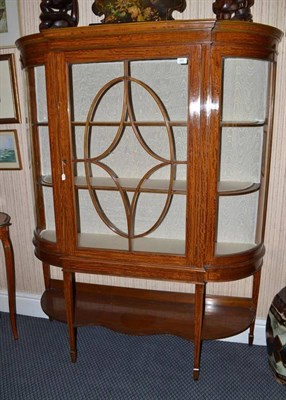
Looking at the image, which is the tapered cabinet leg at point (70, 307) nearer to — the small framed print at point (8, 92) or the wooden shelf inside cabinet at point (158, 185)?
the wooden shelf inside cabinet at point (158, 185)

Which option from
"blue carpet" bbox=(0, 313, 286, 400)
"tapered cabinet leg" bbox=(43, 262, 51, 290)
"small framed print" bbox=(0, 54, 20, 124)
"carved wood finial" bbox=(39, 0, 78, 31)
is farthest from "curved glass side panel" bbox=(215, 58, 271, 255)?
"small framed print" bbox=(0, 54, 20, 124)

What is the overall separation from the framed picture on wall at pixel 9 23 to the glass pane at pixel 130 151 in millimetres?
627

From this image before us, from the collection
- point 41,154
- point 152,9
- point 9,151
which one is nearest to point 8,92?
point 9,151

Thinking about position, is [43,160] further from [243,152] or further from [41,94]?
[243,152]

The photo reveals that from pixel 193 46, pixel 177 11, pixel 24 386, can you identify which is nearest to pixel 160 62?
pixel 193 46

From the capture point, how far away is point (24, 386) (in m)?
1.77

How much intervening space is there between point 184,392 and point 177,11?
72.9 inches

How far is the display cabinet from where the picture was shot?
1469 mm

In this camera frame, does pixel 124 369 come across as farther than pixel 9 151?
No

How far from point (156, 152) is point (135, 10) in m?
0.62

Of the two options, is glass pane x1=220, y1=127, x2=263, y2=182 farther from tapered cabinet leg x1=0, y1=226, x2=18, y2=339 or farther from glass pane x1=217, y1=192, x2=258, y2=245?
tapered cabinet leg x1=0, y1=226, x2=18, y2=339

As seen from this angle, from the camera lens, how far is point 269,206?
75.7 inches

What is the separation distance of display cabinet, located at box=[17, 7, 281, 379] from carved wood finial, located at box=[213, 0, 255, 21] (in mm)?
176

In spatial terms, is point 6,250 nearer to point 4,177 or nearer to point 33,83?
point 4,177
